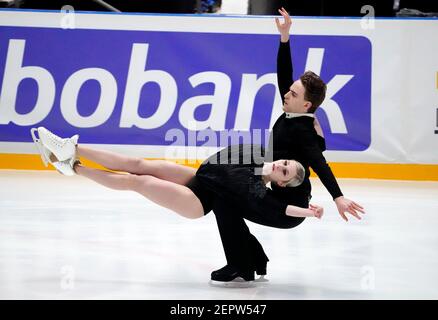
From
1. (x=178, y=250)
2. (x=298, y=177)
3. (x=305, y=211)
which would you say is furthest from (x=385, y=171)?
(x=305, y=211)

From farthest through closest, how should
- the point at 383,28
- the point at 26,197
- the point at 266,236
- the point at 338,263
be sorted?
1. the point at 383,28
2. the point at 26,197
3. the point at 266,236
4. the point at 338,263

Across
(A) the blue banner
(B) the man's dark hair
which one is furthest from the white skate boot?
(A) the blue banner

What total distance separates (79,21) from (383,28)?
304cm

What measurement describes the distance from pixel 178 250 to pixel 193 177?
2.42 feet

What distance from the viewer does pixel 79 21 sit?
801 centimetres

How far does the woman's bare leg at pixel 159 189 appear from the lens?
380 centimetres

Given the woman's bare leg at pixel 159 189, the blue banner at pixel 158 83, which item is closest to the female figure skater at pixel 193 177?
the woman's bare leg at pixel 159 189

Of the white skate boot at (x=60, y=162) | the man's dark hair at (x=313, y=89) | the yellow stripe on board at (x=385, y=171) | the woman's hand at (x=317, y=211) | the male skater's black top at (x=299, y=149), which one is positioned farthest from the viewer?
the yellow stripe on board at (x=385, y=171)

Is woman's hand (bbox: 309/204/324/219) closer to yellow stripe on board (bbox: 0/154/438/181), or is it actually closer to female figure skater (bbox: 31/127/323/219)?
female figure skater (bbox: 31/127/323/219)

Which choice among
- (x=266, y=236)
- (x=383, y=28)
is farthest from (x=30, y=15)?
(x=266, y=236)

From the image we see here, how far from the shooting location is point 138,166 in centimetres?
398

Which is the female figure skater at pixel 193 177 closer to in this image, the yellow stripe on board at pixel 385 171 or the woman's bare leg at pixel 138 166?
the woman's bare leg at pixel 138 166

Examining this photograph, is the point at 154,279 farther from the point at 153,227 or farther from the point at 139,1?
the point at 139,1

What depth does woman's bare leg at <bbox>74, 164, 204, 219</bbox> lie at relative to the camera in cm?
380
